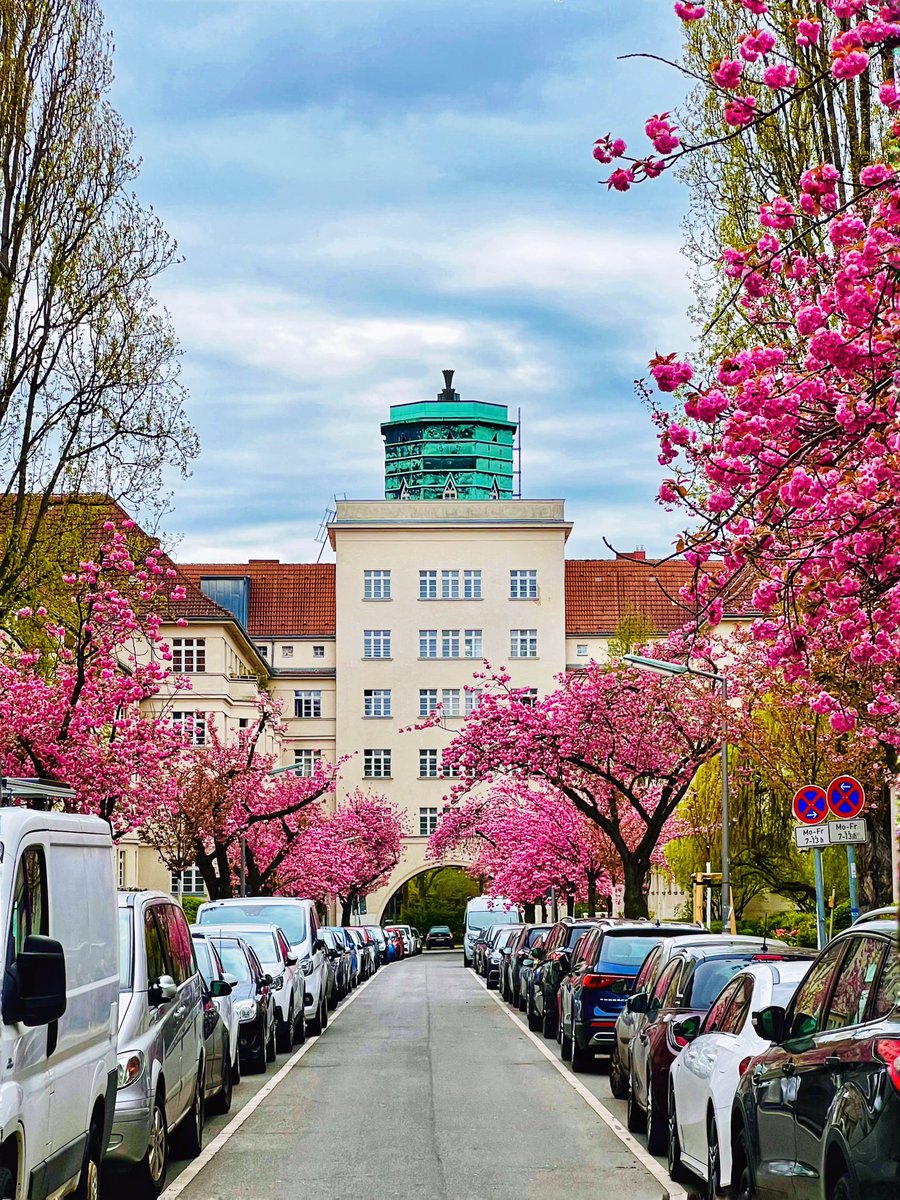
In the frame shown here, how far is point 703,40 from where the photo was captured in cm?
1889

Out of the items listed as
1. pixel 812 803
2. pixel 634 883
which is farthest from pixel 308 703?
pixel 812 803

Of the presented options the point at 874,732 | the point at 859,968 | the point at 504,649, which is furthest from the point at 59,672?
the point at 504,649

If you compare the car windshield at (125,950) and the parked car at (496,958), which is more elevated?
the car windshield at (125,950)

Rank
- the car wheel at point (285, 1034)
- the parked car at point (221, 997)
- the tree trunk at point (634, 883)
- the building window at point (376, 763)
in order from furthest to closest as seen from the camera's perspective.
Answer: the building window at point (376, 763)
the tree trunk at point (634, 883)
the car wheel at point (285, 1034)
the parked car at point (221, 997)

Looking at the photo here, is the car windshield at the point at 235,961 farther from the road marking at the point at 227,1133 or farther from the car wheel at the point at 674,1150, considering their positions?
the car wheel at the point at 674,1150

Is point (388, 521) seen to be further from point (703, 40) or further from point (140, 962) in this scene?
point (140, 962)

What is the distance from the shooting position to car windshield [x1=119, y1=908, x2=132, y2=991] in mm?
11844

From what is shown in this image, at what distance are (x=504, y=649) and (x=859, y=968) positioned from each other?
81898 millimetres

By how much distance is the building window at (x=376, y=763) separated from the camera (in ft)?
291

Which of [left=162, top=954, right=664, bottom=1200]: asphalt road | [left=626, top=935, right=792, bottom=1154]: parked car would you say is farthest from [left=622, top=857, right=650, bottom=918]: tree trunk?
[left=626, top=935, right=792, bottom=1154]: parked car

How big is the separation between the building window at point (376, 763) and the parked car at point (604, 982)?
67.7m

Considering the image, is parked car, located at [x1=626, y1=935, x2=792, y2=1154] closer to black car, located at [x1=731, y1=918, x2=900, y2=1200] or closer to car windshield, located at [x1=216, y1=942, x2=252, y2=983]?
black car, located at [x1=731, y1=918, x2=900, y2=1200]

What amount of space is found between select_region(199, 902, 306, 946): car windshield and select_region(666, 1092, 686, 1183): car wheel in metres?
16.8

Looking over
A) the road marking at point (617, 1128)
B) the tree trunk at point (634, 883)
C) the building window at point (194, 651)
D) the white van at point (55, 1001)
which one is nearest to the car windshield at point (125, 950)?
the white van at point (55, 1001)
